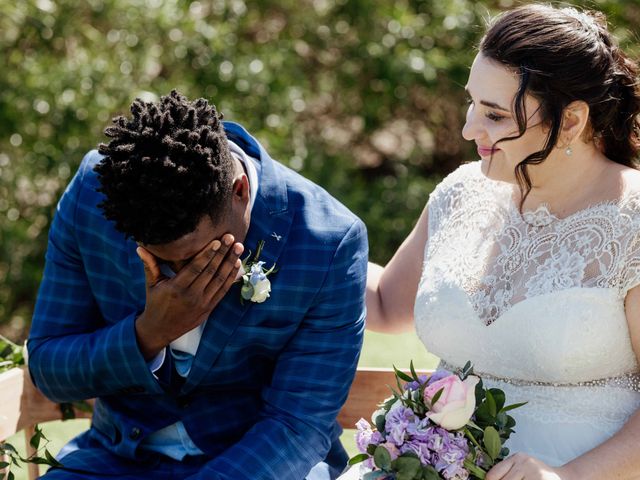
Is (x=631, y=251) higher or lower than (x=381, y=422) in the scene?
higher

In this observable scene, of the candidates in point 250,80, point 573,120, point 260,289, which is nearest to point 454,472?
point 260,289

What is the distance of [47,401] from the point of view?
3236 millimetres

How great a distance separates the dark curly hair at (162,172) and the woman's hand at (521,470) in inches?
36.9

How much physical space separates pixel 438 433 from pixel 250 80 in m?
3.92

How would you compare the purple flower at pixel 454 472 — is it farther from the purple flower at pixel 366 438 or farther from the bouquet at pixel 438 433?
the purple flower at pixel 366 438

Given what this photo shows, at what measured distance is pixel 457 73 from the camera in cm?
647

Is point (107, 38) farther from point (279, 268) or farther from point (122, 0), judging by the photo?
point (279, 268)

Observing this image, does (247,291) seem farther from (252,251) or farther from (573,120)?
(573,120)

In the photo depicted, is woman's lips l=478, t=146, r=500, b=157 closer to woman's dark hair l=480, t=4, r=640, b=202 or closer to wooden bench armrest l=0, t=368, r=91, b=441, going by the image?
woman's dark hair l=480, t=4, r=640, b=202

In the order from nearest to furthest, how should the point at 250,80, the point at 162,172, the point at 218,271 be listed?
1. the point at 162,172
2. the point at 218,271
3. the point at 250,80

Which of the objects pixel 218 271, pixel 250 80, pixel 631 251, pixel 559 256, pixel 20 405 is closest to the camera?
pixel 218 271

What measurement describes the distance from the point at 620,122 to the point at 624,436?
88 centimetres

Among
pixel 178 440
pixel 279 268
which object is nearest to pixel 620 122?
pixel 279 268

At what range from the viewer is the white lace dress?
8.79 feet
